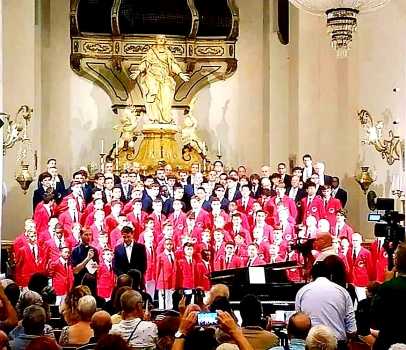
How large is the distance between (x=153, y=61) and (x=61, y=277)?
6.79 m

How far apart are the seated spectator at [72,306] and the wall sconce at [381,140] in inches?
358

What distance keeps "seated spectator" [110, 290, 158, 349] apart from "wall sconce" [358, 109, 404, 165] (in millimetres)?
9552

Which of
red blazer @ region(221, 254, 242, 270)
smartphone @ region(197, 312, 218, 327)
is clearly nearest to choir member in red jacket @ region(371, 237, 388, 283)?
red blazer @ region(221, 254, 242, 270)

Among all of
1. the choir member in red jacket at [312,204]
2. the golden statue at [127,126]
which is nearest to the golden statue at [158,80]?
the golden statue at [127,126]

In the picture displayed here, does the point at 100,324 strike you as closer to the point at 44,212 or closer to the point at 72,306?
the point at 72,306

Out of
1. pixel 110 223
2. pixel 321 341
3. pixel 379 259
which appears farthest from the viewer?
pixel 110 223

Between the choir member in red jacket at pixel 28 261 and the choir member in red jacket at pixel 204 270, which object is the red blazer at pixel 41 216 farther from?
the choir member in red jacket at pixel 204 270

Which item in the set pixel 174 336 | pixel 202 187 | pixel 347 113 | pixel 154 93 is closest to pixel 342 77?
pixel 347 113

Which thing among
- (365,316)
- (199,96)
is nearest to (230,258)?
(365,316)

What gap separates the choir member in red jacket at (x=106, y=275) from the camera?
1192 cm

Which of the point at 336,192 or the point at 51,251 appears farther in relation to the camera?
the point at 336,192

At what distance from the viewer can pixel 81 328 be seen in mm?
6422

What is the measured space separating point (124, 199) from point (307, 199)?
112 inches

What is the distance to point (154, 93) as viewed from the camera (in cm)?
1792
